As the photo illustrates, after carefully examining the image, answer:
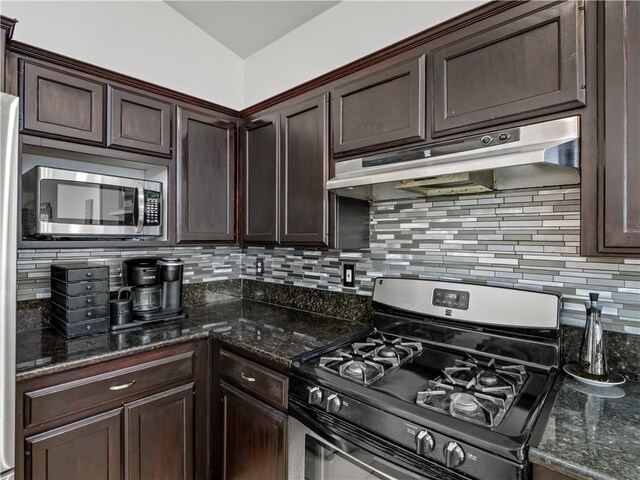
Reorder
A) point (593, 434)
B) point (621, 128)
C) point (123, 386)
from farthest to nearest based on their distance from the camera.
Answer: point (123, 386) → point (621, 128) → point (593, 434)

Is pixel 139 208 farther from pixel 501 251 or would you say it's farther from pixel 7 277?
pixel 501 251

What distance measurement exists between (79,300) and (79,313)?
0.20 feet

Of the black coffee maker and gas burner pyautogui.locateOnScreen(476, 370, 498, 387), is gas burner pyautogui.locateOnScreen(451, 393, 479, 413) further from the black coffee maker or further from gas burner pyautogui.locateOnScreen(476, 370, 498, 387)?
the black coffee maker

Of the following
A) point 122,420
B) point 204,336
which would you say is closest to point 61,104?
point 204,336

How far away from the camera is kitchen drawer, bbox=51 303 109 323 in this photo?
5.26 feet

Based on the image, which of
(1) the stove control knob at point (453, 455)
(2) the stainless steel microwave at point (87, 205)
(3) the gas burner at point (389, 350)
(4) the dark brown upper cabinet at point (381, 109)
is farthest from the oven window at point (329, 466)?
(2) the stainless steel microwave at point (87, 205)

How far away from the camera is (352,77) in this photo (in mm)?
1673

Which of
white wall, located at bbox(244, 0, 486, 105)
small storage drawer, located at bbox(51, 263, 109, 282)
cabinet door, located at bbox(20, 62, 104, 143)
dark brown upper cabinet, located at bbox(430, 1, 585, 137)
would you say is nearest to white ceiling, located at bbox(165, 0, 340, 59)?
white wall, located at bbox(244, 0, 486, 105)

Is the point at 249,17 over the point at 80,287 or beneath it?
over

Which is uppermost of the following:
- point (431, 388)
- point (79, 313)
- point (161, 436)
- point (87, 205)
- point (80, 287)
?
point (87, 205)

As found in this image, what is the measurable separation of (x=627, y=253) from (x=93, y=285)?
6.98 feet

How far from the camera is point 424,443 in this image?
0.98 m

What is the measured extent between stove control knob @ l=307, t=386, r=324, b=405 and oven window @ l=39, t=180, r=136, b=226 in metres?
1.27

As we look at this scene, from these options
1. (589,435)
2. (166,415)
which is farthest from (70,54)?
(589,435)
